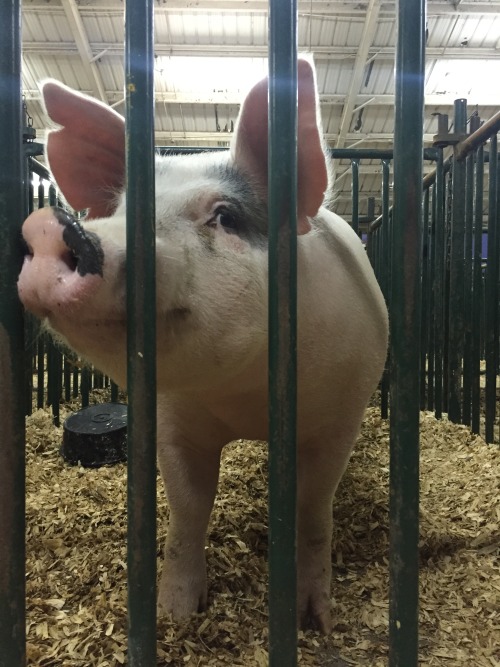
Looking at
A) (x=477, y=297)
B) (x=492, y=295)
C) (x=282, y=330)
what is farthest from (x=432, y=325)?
(x=282, y=330)

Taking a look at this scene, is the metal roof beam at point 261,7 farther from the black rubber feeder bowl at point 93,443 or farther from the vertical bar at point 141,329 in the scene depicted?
the vertical bar at point 141,329

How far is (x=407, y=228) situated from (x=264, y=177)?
0.65 m

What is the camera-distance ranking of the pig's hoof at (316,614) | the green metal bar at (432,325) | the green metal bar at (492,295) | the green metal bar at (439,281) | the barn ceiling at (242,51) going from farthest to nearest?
the barn ceiling at (242,51) → the green metal bar at (432,325) → the green metal bar at (439,281) → the green metal bar at (492,295) → the pig's hoof at (316,614)

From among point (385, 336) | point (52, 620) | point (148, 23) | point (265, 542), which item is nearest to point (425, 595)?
point (265, 542)

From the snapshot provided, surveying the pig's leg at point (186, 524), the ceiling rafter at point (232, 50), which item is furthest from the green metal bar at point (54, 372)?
the ceiling rafter at point (232, 50)

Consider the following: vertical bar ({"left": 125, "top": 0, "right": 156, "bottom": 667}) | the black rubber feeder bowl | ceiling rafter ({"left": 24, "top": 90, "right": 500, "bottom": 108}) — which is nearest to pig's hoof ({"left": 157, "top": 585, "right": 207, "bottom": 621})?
vertical bar ({"left": 125, "top": 0, "right": 156, "bottom": 667})

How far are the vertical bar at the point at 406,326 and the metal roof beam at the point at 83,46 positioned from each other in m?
6.91

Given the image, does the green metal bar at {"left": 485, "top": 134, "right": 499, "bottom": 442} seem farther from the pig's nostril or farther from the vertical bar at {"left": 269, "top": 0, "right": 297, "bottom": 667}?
the pig's nostril

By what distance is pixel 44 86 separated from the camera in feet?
4.96

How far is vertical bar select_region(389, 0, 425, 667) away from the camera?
3.57 feet

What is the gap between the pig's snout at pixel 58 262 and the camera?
3.20ft

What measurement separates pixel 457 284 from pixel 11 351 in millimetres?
3421

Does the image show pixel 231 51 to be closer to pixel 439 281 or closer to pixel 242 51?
pixel 242 51

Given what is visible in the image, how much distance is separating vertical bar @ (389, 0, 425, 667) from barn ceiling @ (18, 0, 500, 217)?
6.38 meters
